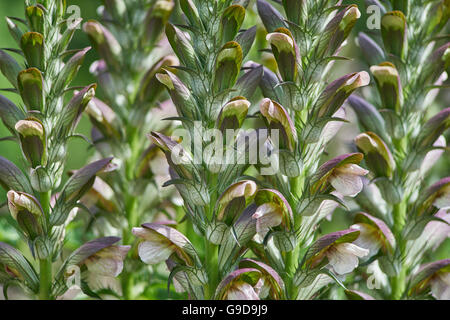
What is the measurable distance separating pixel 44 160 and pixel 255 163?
263mm

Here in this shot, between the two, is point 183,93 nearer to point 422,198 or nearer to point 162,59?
point 162,59

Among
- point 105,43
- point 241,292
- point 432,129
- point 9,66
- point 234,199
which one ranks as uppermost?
point 105,43

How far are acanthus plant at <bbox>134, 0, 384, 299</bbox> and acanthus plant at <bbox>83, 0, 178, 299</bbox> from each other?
22 centimetres

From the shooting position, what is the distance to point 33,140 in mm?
786

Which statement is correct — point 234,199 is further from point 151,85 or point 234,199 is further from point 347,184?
point 151,85

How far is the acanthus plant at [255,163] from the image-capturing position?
758 millimetres

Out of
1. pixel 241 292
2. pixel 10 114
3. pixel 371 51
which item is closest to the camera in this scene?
pixel 241 292

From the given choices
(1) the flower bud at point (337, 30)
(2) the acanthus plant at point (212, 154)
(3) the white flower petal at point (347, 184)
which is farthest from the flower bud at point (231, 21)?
(3) the white flower petal at point (347, 184)

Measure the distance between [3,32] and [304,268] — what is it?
4.98 ft

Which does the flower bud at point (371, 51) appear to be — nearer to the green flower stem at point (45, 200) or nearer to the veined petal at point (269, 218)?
the veined petal at point (269, 218)

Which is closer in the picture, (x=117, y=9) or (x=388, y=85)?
(x=388, y=85)

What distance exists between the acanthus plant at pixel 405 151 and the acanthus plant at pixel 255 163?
9 centimetres

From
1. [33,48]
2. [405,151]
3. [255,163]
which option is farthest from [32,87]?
[405,151]

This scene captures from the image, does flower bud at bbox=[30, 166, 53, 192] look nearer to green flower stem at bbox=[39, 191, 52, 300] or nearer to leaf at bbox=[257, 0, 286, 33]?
green flower stem at bbox=[39, 191, 52, 300]
